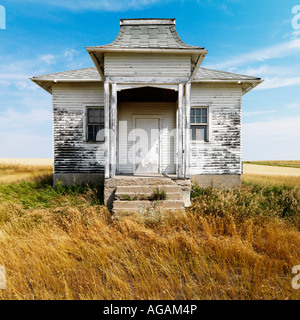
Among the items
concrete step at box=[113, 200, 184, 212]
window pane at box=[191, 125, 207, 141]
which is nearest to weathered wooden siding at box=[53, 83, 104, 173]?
concrete step at box=[113, 200, 184, 212]

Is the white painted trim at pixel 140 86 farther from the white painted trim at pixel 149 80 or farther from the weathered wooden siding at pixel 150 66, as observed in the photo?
the weathered wooden siding at pixel 150 66

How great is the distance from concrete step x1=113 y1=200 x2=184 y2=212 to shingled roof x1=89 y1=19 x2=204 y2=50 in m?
4.82

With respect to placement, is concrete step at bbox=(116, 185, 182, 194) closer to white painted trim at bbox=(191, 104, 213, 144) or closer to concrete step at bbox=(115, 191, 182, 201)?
concrete step at bbox=(115, 191, 182, 201)

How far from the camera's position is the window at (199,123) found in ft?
30.7

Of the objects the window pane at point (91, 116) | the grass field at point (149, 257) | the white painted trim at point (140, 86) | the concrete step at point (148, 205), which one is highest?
the white painted trim at point (140, 86)

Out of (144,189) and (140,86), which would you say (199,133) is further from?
(144,189)

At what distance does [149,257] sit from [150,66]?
583 cm

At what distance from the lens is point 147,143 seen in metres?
9.45

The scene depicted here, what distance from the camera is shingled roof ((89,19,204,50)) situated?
6.61 metres

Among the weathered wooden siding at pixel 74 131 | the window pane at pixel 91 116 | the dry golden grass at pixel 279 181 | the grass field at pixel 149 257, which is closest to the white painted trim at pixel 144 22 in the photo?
the weathered wooden siding at pixel 74 131

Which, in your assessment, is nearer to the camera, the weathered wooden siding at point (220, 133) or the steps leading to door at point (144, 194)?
the steps leading to door at point (144, 194)

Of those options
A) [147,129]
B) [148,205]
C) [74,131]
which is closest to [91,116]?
[74,131]

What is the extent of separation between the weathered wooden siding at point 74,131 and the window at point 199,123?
437 cm
